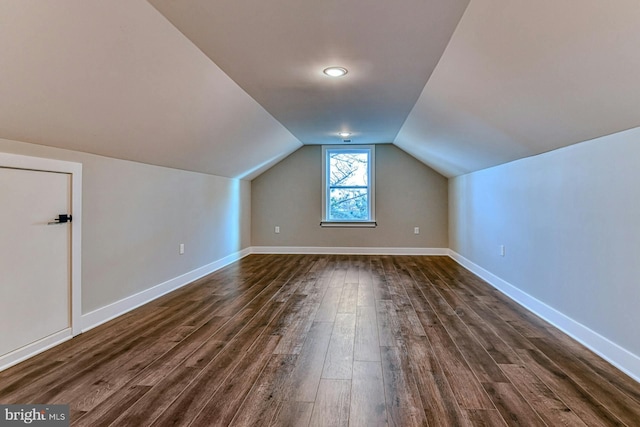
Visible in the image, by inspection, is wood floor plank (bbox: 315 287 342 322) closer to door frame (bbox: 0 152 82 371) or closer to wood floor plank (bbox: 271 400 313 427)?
wood floor plank (bbox: 271 400 313 427)

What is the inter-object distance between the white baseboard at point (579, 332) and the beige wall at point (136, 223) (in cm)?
368

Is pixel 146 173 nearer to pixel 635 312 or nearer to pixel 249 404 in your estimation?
pixel 249 404

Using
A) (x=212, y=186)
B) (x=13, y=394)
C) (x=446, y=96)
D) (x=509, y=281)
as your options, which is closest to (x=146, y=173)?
(x=212, y=186)

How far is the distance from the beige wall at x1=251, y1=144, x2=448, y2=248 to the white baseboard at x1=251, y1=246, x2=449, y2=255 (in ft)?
0.25

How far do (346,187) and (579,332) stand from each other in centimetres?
471

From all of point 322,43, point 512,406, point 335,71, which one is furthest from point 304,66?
point 512,406

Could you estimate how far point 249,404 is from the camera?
177 centimetres

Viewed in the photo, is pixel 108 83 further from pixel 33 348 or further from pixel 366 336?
pixel 366 336

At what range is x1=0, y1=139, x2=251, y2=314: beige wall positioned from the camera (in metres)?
2.80

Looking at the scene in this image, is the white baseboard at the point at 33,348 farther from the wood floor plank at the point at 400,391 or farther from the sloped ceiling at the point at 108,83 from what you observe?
the wood floor plank at the point at 400,391

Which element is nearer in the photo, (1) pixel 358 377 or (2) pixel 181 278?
(1) pixel 358 377

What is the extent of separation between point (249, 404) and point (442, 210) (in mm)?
5554

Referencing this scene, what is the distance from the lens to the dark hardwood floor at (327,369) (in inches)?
66.5

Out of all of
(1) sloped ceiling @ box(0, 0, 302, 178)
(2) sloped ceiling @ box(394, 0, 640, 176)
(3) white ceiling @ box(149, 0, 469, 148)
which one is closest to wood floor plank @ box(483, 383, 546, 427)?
(2) sloped ceiling @ box(394, 0, 640, 176)
